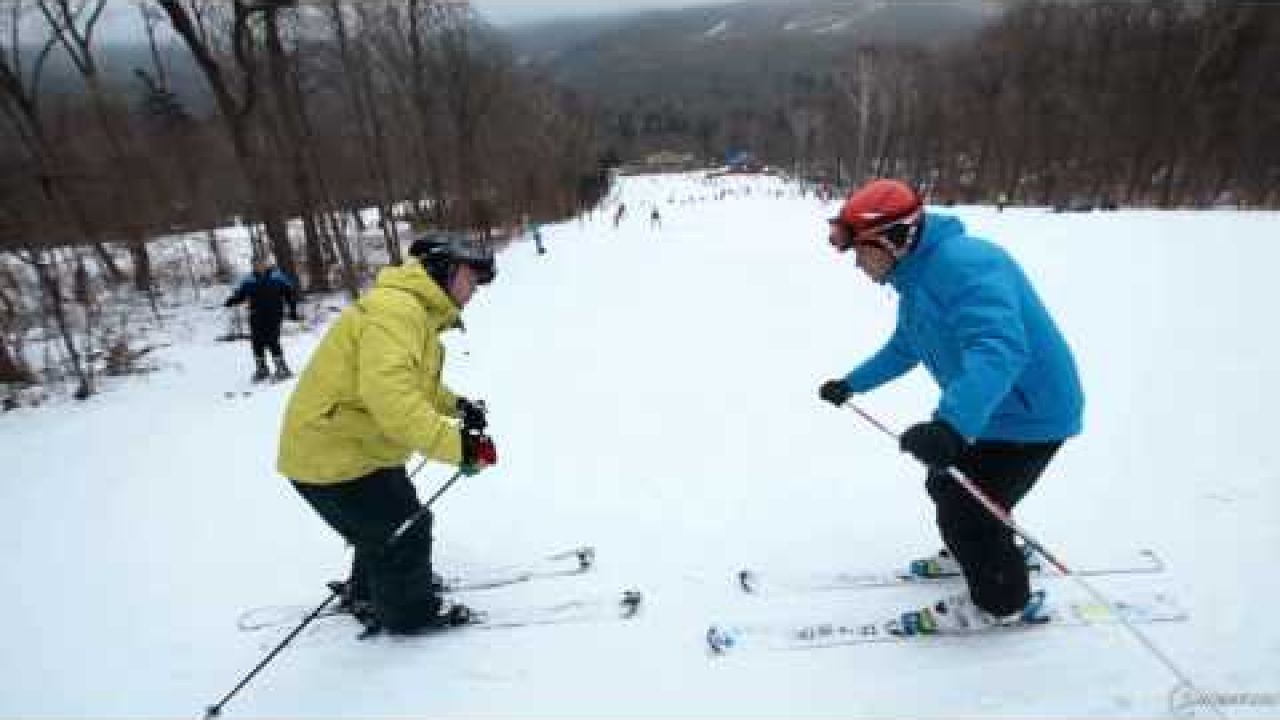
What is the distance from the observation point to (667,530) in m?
4.25

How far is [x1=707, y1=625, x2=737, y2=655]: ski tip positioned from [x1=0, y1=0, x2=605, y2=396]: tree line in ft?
33.5

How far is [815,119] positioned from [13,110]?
245 ft

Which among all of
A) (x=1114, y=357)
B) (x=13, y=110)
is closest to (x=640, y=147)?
(x=13, y=110)

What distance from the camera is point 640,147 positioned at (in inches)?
5394

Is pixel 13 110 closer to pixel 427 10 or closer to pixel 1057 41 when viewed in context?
pixel 427 10

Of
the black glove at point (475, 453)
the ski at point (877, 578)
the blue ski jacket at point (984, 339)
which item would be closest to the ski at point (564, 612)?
the ski at point (877, 578)

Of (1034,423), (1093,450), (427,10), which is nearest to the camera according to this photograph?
(1034,423)

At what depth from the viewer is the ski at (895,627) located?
3029mm

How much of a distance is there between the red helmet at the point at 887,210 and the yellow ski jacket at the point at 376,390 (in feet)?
5.43

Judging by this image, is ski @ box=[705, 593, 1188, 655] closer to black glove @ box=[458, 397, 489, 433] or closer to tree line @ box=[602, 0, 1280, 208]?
black glove @ box=[458, 397, 489, 433]

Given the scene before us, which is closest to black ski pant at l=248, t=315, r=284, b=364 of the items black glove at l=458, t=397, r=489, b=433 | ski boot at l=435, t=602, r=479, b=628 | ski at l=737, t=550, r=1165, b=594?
black glove at l=458, t=397, r=489, b=433

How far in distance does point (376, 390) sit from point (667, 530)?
2281 mm

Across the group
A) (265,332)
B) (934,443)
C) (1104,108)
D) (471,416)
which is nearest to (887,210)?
(934,443)

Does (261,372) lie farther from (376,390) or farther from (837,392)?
(837,392)
